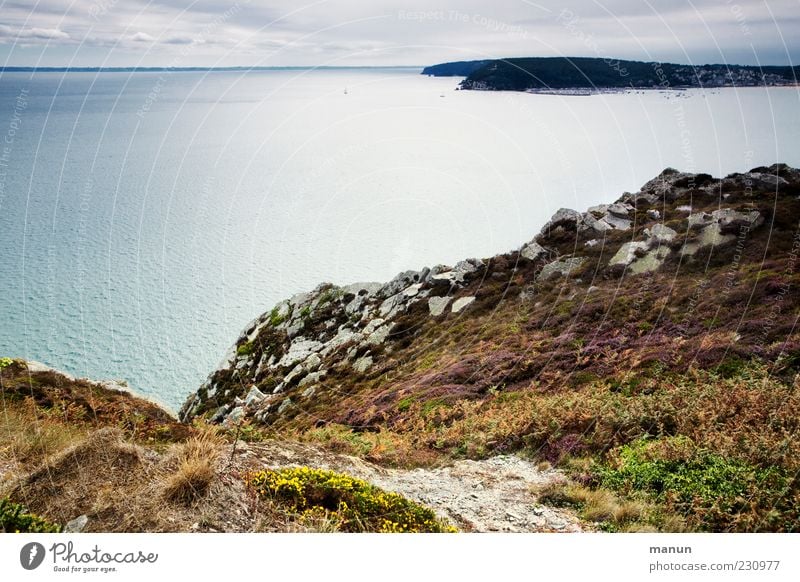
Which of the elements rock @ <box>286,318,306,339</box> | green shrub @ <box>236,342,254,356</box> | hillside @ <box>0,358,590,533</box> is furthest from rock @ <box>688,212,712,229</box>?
green shrub @ <box>236,342,254,356</box>

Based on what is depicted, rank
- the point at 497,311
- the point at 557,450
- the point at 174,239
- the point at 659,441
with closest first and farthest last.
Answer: the point at 659,441, the point at 557,450, the point at 497,311, the point at 174,239

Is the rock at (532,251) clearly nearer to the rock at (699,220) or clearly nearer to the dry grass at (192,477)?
the rock at (699,220)

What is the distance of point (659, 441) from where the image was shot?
32.2 ft

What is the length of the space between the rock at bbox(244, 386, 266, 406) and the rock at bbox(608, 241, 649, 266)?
21357 mm

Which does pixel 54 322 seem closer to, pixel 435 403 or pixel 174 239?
pixel 174 239

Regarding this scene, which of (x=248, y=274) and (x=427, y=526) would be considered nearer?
(x=427, y=526)

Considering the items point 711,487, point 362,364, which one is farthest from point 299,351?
point 711,487

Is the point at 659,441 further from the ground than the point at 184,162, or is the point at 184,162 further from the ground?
the point at 184,162

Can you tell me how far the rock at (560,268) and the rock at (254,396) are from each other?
1777 centimetres

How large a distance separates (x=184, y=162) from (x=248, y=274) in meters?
36.9

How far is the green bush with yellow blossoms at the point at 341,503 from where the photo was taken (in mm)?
7117

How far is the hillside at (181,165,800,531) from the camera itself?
880cm

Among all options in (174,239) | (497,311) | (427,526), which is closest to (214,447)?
(427,526)

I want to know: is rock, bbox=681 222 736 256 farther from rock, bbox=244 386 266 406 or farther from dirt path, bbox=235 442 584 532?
rock, bbox=244 386 266 406
